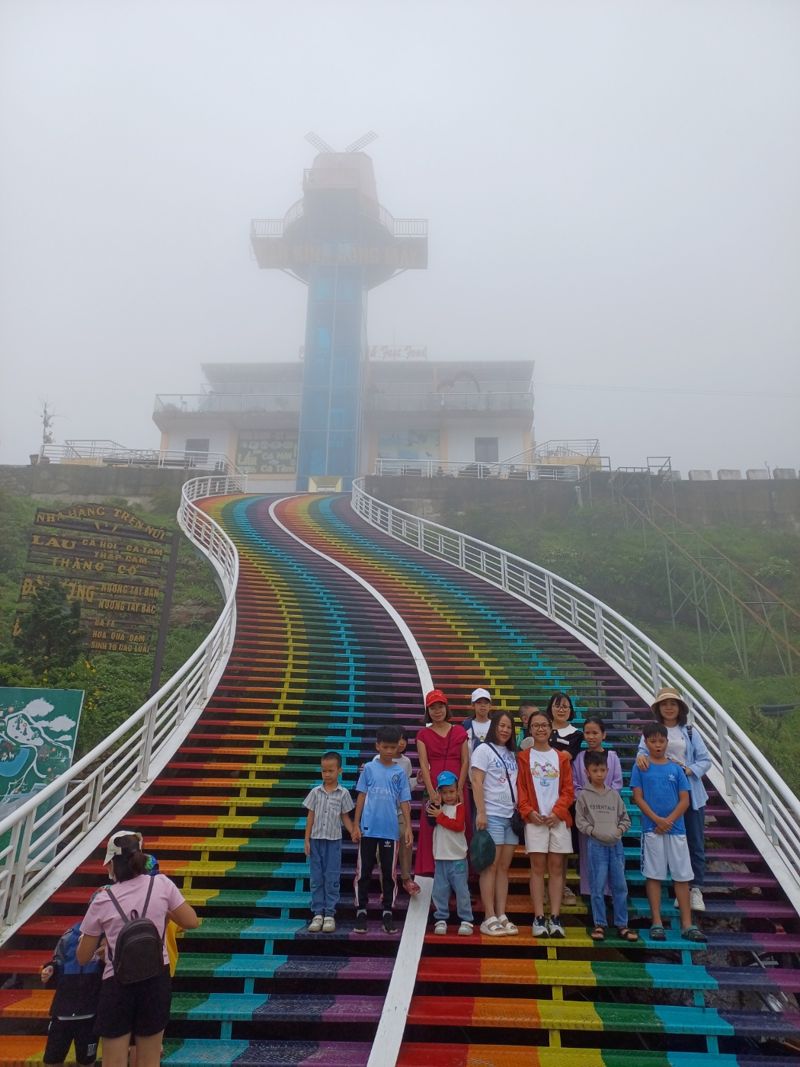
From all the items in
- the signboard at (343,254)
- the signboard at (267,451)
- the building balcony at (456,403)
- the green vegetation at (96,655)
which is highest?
the signboard at (343,254)

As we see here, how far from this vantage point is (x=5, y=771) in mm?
6762

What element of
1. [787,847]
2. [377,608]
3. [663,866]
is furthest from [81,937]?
[377,608]

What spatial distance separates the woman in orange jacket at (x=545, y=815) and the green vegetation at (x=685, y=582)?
7502 mm

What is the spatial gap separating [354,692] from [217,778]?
8.21 feet

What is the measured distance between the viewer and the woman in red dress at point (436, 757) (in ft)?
17.3

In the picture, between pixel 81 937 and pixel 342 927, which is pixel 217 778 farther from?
pixel 81 937

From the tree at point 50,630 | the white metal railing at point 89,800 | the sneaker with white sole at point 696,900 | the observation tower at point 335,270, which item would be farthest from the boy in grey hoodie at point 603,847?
the observation tower at point 335,270

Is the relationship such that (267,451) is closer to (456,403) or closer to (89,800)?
(456,403)

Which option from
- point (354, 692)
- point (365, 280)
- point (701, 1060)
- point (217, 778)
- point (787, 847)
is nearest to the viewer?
point (701, 1060)

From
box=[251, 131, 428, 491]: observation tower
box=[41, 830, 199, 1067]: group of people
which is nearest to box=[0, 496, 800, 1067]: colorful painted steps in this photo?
box=[41, 830, 199, 1067]: group of people

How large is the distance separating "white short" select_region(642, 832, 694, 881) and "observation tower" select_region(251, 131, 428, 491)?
3022 centimetres

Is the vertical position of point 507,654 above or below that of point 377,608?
below

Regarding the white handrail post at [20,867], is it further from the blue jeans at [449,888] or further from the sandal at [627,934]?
the sandal at [627,934]

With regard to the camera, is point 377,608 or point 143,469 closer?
Result: point 377,608
